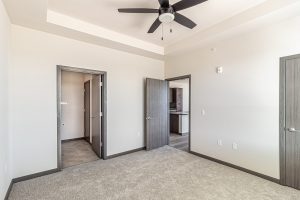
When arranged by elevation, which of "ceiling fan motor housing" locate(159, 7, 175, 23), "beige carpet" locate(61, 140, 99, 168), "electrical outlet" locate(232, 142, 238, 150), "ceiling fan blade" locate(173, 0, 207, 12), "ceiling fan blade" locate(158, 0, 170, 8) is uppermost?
"ceiling fan blade" locate(158, 0, 170, 8)

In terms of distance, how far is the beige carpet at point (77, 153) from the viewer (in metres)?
3.64

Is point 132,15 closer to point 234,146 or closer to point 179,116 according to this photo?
point 234,146

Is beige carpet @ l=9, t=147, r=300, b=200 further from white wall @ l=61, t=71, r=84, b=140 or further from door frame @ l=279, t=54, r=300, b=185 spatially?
white wall @ l=61, t=71, r=84, b=140

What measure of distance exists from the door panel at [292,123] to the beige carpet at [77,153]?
376cm

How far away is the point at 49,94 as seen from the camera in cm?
299

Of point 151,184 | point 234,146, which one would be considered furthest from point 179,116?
point 151,184

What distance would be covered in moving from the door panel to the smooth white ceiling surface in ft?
3.97

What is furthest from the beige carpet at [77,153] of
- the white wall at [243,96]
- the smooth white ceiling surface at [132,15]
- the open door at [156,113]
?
the smooth white ceiling surface at [132,15]

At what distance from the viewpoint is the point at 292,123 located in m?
2.50

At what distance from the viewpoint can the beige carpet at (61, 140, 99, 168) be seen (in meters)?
3.64

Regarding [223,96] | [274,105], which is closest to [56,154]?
[223,96]

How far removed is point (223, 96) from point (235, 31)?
1301 millimetres

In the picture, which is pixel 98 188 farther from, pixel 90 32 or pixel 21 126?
pixel 90 32

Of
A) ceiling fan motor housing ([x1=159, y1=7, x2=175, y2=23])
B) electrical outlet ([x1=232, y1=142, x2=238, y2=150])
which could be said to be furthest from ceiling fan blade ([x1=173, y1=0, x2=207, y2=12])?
electrical outlet ([x1=232, y1=142, x2=238, y2=150])
